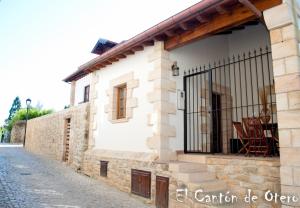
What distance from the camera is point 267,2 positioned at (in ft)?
13.9

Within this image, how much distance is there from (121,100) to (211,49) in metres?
3.11

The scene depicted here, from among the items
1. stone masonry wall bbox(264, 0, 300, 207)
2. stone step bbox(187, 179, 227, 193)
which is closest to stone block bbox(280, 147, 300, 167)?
stone masonry wall bbox(264, 0, 300, 207)

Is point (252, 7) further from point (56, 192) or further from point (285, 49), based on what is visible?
point (56, 192)

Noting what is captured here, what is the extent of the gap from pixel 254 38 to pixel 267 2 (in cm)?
353

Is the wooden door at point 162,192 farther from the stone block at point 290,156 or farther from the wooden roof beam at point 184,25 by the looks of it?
the wooden roof beam at point 184,25

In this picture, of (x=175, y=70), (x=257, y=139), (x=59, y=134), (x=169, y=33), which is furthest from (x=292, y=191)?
(x=59, y=134)

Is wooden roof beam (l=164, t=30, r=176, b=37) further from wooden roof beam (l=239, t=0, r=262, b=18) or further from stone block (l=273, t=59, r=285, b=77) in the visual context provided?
stone block (l=273, t=59, r=285, b=77)

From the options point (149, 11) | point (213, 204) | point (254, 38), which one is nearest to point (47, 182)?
point (213, 204)

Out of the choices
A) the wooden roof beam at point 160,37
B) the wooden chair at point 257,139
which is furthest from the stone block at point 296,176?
the wooden roof beam at point 160,37

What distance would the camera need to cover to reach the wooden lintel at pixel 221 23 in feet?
14.2

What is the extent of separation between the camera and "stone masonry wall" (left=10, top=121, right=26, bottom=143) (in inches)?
915

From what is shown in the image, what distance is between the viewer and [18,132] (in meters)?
24.0

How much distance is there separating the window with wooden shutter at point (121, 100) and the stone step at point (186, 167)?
296cm

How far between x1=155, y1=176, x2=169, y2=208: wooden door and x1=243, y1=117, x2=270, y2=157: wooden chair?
1.81 metres
